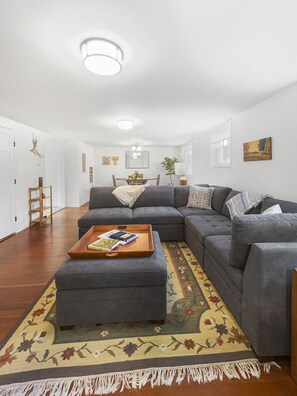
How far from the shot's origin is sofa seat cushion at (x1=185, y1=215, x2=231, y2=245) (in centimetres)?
244

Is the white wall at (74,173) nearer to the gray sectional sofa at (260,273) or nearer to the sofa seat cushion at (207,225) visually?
the sofa seat cushion at (207,225)

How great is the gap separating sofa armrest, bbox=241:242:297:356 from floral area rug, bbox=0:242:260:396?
0.18 m

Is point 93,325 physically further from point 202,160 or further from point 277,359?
point 202,160

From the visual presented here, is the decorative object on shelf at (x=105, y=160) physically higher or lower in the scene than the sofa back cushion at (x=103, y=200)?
higher

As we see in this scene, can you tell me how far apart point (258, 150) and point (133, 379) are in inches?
123

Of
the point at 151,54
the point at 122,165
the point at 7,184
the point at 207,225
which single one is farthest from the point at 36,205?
the point at 122,165

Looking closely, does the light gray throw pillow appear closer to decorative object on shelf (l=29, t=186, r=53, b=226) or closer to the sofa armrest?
the sofa armrest

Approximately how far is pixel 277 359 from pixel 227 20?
7.30 feet

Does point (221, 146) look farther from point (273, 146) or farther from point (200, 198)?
point (273, 146)

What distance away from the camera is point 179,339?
1.49 meters

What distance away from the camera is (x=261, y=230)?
1403 mm

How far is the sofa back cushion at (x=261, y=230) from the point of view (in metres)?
1.40

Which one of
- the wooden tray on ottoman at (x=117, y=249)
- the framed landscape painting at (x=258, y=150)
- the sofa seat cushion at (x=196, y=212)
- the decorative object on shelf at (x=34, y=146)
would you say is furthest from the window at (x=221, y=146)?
the decorative object on shelf at (x=34, y=146)

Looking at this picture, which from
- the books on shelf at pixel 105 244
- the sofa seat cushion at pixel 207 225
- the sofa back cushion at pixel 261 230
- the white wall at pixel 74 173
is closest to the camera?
the sofa back cushion at pixel 261 230
